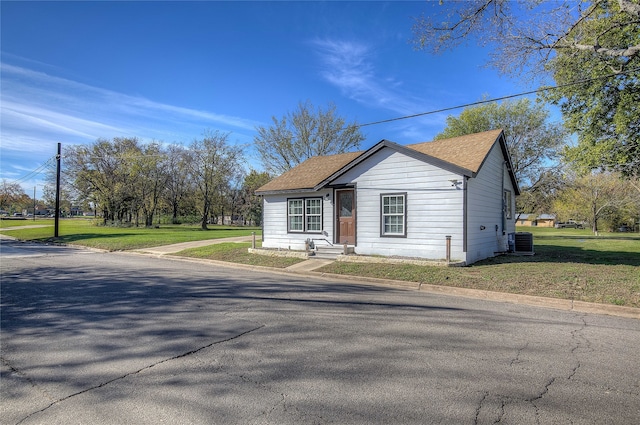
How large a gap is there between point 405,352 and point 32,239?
2967cm

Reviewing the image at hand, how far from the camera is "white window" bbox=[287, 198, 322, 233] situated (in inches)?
592

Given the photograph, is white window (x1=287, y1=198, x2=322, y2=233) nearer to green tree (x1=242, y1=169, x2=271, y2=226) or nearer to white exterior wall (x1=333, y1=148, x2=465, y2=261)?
white exterior wall (x1=333, y1=148, x2=465, y2=261)

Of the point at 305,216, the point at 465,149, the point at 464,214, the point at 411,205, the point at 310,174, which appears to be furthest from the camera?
the point at 310,174

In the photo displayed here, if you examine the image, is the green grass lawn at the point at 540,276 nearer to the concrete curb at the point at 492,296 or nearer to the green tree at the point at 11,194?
the concrete curb at the point at 492,296

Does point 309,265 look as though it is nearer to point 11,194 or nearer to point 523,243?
point 523,243

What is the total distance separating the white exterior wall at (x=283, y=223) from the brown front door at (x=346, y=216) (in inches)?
13.5

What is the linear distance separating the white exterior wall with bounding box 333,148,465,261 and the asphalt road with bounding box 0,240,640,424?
4780 mm

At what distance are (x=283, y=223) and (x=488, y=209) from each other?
8.71 metres

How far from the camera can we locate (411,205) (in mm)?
12414

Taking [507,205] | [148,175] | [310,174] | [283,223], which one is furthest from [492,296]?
[148,175]

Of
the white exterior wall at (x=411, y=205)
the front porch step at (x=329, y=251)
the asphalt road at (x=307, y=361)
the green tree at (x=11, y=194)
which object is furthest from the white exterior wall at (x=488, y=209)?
the green tree at (x=11, y=194)

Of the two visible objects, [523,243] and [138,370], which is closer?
[138,370]

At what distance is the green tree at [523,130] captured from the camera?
26562 millimetres

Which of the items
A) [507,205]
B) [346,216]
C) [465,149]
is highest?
[465,149]
